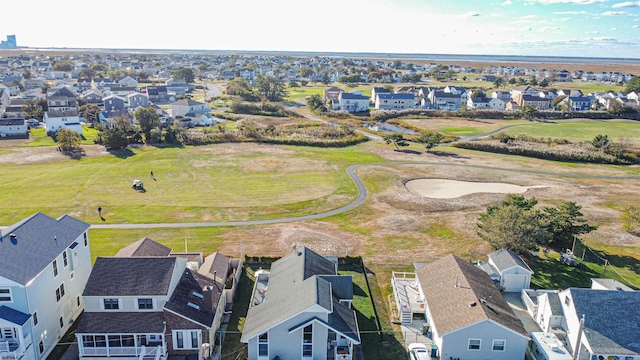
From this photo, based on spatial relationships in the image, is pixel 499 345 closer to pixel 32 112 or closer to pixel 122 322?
pixel 122 322

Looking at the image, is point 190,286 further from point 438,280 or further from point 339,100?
point 339,100

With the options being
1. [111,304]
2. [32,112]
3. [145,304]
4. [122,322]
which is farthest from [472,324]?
[32,112]

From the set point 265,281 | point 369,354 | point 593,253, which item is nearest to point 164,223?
point 265,281

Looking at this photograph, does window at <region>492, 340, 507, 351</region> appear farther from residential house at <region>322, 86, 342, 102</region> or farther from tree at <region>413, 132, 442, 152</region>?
residential house at <region>322, 86, 342, 102</region>

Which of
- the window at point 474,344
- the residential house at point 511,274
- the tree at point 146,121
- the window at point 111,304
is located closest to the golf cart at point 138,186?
the tree at point 146,121

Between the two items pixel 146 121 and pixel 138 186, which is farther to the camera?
pixel 146 121

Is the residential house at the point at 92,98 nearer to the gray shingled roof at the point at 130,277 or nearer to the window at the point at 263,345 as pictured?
the gray shingled roof at the point at 130,277
